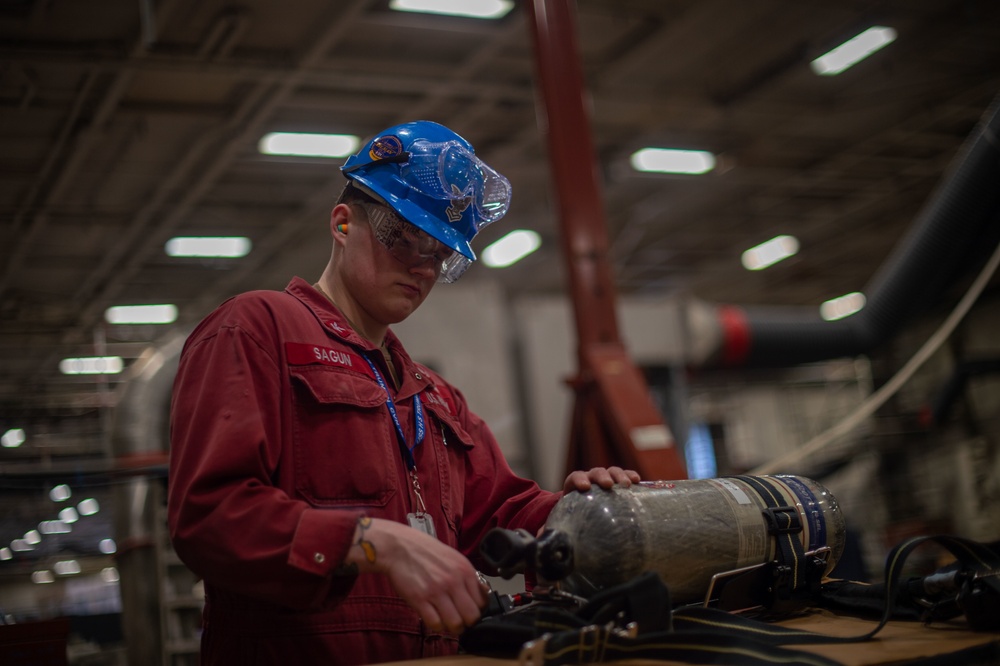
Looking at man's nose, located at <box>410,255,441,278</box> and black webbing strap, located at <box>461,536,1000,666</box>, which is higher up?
man's nose, located at <box>410,255,441,278</box>

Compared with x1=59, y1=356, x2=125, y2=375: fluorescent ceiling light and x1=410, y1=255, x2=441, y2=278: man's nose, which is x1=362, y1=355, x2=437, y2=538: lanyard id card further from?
x1=59, y1=356, x2=125, y2=375: fluorescent ceiling light

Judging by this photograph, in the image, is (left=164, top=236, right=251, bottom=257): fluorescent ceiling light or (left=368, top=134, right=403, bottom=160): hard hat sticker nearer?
(left=368, top=134, right=403, bottom=160): hard hat sticker

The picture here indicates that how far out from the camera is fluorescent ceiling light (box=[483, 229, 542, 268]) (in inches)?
486

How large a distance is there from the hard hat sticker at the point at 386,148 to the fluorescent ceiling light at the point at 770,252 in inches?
509

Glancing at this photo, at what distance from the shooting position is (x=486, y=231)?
39.9 ft

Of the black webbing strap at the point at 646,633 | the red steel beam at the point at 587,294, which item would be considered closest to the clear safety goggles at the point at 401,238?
the black webbing strap at the point at 646,633

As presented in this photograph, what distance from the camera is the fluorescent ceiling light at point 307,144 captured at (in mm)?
8695

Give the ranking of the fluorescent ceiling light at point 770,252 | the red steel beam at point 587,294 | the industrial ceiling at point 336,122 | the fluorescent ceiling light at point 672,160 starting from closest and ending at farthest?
the red steel beam at point 587,294 < the industrial ceiling at point 336,122 < the fluorescent ceiling light at point 672,160 < the fluorescent ceiling light at point 770,252

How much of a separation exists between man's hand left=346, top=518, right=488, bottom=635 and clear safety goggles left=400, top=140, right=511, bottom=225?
0.74 metres

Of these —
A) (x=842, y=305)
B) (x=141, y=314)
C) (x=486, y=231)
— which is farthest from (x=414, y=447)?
(x=842, y=305)

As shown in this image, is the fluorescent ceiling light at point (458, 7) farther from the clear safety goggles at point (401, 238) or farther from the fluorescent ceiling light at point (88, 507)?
the clear safety goggles at point (401, 238)

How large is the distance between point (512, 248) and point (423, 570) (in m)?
11.4

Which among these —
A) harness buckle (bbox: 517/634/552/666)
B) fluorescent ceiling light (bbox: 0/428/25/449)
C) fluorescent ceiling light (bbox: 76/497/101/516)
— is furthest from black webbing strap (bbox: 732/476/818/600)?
fluorescent ceiling light (bbox: 0/428/25/449)

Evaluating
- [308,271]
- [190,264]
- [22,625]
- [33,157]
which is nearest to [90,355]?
[190,264]
